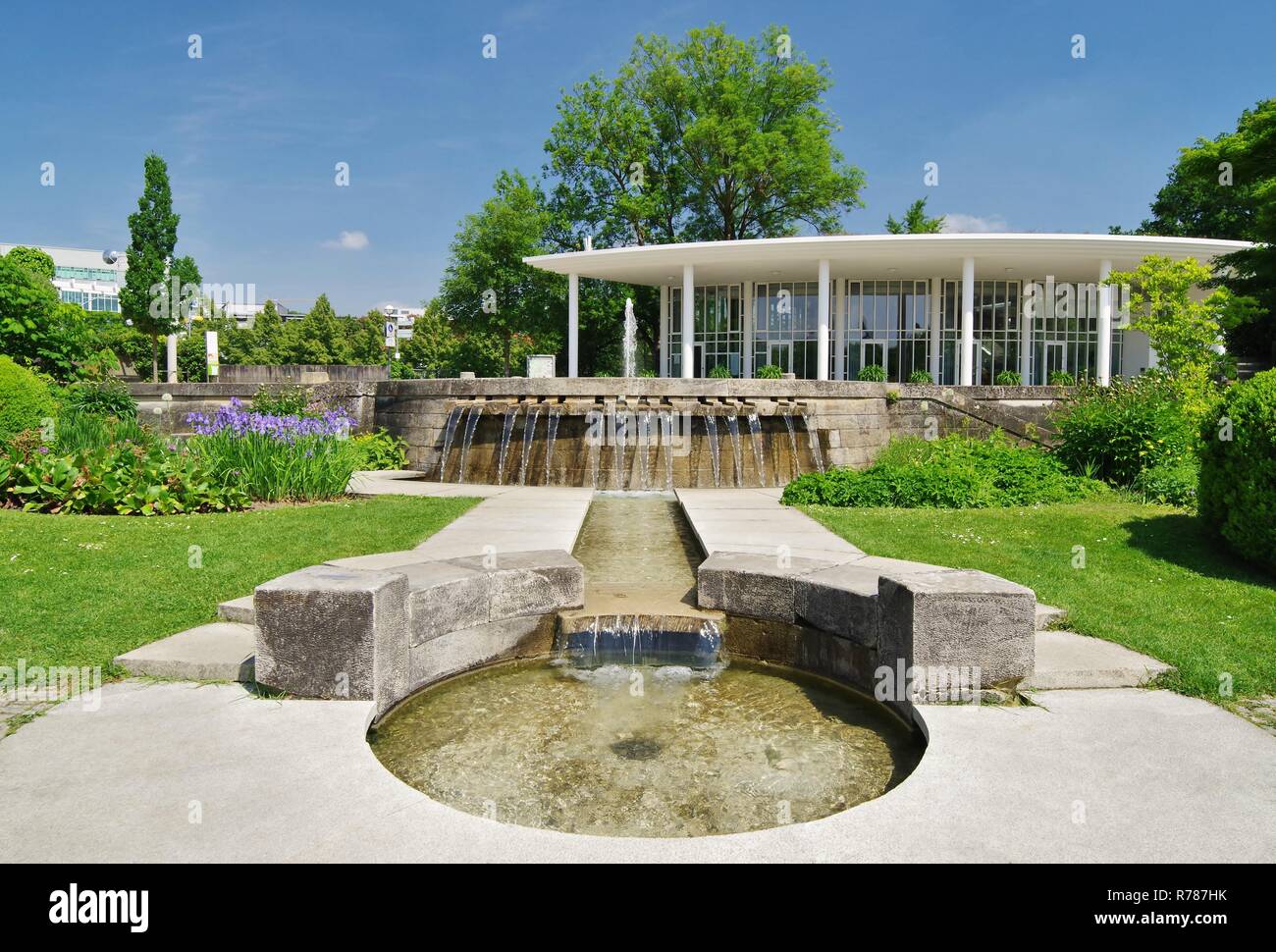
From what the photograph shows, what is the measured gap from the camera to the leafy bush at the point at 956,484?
38.4 ft

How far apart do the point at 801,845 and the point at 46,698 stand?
372 centimetres

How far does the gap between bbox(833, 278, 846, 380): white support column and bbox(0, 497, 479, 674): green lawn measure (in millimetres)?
23471

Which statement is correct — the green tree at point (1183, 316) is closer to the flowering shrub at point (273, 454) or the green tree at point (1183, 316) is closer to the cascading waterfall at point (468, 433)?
the cascading waterfall at point (468, 433)

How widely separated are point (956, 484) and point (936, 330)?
71.6 ft

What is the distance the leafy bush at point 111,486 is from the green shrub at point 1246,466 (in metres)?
10.5

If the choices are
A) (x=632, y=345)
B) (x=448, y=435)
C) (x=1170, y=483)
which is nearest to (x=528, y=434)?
(x=448, y=435)

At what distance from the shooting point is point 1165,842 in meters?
2.90

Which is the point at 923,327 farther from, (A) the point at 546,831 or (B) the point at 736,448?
(A) the point at 546,831

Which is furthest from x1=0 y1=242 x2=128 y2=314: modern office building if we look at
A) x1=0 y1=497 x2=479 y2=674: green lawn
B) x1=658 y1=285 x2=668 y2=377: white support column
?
x1=0 y1=497 x2=479 y2=674: green lawn

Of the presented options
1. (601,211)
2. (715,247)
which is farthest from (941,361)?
(601,211)

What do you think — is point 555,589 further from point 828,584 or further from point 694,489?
point 694,489

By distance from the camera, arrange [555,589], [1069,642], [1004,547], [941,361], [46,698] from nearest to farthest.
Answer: [46,698] → [1069,642] → [555,589] → [1004,547] → [941,361]

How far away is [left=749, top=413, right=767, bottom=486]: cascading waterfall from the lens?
15.6 meters

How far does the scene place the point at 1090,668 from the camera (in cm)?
470
